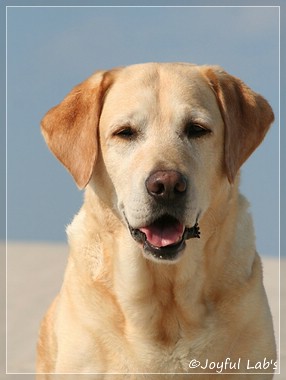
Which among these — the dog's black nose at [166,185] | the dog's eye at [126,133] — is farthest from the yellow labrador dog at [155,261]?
the dog's black nose at [166,185]

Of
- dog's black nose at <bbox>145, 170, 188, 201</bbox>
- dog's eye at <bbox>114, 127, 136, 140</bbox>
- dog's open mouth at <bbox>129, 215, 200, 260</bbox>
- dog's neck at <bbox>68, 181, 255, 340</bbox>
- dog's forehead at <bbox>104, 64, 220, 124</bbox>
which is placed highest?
dog's forehead at <bbox>104, 64, 220, 124</bbox>

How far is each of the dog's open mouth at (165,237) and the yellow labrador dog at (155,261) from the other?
58 mm

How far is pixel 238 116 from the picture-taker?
247 inches

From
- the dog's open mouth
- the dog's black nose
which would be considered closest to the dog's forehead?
the dog's black nose

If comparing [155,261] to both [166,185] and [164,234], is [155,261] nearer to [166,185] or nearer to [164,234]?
[164,234]

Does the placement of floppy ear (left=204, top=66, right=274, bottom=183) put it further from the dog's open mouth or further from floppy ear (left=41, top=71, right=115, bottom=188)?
floppy ear (left=41, top=71, right=115, bottom=188)

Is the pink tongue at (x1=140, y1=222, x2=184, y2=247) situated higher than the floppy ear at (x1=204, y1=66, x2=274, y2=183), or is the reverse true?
the floppy ear at (x1=204, y1=66, x2=274, y2=183)

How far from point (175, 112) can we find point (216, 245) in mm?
970

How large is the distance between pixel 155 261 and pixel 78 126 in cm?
117

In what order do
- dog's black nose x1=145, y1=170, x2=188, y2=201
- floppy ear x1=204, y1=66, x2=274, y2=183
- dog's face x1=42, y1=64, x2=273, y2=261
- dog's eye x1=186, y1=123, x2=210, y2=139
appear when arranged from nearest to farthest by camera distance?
dog's black nose x1=145, y1=170, x2=188, y2=201 → dog's face x1=42, y1=64, x2=273, y2=261 → dog's eye x1=186, y1=123, x2=210, y2=139 → floppy ear x1=204, y1=66, x2=274, y2=183

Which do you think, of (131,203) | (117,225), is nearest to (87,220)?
(117,225)

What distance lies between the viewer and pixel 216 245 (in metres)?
6.13

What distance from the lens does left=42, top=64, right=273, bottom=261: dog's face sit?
18.5 ft

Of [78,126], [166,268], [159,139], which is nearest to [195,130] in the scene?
[159,139]
